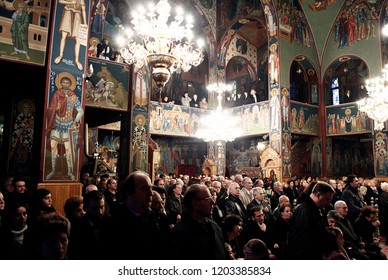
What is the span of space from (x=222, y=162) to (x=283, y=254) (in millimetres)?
14052

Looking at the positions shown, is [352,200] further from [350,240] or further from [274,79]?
[274,79]

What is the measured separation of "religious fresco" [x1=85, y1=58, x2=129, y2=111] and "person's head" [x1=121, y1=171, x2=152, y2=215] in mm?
9076

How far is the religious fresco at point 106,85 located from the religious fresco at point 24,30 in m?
2.55

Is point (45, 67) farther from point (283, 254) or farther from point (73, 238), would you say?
point (283, 254)

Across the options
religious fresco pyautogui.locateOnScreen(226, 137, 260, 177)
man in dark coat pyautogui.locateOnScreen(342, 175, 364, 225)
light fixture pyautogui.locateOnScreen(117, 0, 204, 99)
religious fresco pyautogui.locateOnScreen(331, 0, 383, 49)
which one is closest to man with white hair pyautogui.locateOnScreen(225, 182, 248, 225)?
man in dark coat pyautogui.locateOnScreen(342, 175, 364, 225)

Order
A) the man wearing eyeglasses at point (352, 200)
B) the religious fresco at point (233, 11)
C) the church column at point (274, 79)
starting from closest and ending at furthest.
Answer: the man wearing eyeglasses at point (352, 200)
the church column at point (274, 79)
the religious fresco at point (233, 11)

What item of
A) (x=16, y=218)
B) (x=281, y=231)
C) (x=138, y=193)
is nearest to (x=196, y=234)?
(x=138, y=193)

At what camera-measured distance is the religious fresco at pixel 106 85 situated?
1104cm

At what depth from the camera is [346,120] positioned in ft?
58.0

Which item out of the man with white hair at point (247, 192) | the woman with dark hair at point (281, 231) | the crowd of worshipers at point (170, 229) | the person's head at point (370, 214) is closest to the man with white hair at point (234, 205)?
the crowd of worshipers at point (170, 229)

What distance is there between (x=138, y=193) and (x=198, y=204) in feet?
1.87

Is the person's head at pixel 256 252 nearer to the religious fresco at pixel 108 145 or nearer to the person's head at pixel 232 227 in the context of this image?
the person's head at pixel 232 227

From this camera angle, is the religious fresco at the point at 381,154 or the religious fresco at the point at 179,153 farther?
the religious fresco at the point at 179,153

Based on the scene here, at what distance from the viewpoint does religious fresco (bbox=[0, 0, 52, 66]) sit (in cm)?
798
